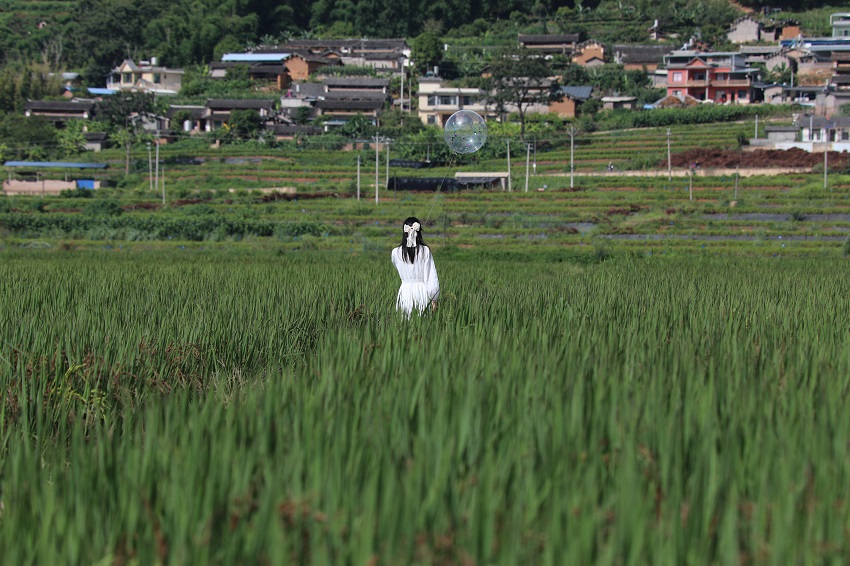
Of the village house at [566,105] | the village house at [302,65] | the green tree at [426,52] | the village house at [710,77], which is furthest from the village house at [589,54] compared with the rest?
the village house at [302,65]

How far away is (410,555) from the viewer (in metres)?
2.11

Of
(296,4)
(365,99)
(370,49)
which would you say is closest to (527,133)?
(365,99)

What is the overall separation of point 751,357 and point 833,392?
97cm

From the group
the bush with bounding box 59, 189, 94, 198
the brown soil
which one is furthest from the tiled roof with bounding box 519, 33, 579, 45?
the bush with bounding box 59, 189, 94, 198

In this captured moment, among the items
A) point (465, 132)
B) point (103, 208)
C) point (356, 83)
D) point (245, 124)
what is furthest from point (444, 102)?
point (465, 132)

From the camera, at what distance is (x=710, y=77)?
5591cm

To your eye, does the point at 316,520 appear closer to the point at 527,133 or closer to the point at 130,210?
the point at 130,210

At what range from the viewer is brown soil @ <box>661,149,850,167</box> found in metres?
35.9

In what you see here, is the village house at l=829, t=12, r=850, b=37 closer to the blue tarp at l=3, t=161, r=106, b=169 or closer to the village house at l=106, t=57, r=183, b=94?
the village house at l=106, t=57, r=183, b=94

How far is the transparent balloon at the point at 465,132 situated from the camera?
28.0ft

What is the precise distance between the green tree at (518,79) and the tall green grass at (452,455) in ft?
146

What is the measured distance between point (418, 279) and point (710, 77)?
5347 centimetres

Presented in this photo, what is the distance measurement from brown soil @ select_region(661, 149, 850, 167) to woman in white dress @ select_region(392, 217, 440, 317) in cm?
3229

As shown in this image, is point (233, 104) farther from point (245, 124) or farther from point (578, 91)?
point (578, 91)
